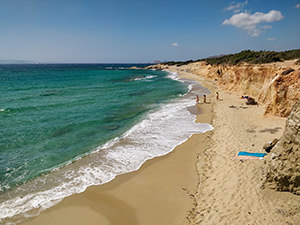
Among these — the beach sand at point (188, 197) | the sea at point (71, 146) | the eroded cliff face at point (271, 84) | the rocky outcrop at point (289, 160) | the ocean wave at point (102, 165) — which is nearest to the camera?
the rocky outcrop at point (289, 160)

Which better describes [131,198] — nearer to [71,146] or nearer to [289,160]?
[289,160]

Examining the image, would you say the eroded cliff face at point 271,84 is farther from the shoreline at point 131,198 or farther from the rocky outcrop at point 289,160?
the shoreline at point 131,198

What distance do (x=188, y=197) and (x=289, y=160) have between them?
12.5ft

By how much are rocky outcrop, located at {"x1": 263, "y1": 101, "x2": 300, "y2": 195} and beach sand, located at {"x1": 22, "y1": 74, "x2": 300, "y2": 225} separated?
14.1 inches

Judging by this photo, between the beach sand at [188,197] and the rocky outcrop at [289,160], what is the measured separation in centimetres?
36

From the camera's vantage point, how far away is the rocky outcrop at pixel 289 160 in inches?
223

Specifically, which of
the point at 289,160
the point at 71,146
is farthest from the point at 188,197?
the point at 71,146

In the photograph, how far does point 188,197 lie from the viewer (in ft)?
24.3

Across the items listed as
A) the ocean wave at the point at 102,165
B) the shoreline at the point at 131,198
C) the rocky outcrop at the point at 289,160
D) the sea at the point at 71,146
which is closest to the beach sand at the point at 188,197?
the shoreline at the point at 131,198

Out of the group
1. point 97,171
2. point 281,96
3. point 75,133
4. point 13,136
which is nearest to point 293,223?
point 97,171

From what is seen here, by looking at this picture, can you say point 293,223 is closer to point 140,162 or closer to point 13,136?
point 140,162

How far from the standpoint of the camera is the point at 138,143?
12836 millimetres

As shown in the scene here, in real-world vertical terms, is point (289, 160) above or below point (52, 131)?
above

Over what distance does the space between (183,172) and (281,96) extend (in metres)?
10.7
